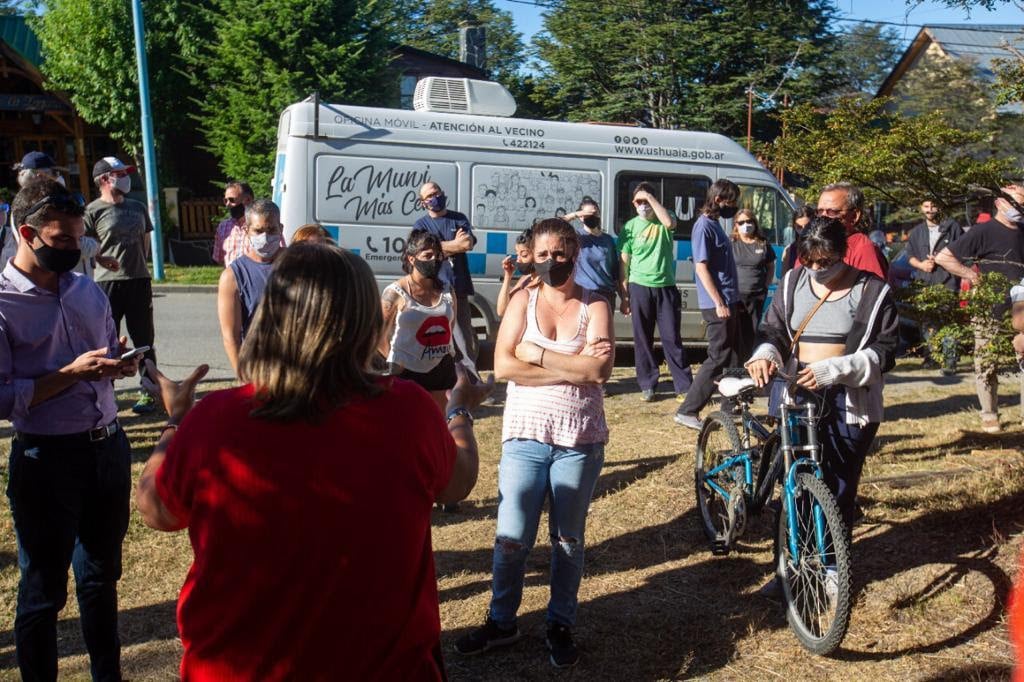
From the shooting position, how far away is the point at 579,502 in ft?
12.7

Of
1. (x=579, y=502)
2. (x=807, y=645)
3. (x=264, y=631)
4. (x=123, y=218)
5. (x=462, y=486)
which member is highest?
(x=123, y=218)

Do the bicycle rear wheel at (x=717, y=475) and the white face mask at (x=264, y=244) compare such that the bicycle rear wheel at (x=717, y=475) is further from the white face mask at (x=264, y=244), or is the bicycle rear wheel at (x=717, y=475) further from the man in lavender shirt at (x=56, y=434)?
the man in lavender shirt at (x=56, y=434)

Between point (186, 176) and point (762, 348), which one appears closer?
point (762, 348)

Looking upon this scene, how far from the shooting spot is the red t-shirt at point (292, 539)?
1.81 meters

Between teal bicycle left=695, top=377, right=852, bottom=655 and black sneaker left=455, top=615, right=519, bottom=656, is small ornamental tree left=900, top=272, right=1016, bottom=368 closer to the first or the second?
teal bicycle left=695, top=377, right=852, bottom=655

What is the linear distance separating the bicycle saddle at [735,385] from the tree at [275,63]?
17197 millimetres

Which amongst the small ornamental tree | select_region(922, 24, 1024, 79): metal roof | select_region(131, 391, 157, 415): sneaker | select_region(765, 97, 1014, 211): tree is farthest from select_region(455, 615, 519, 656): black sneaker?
select_region(922, 24, 1024, 79): metal roof

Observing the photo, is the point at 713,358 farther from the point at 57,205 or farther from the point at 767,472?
the point at 57,205

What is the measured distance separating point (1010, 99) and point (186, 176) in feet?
78.5

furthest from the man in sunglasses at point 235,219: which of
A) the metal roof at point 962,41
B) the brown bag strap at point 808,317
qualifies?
the metal roof at point 962,41

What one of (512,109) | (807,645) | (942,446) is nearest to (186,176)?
(512,109)

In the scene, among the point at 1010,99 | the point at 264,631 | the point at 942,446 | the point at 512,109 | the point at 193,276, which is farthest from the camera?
the point at 193,276

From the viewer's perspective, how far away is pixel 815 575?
12.9ft

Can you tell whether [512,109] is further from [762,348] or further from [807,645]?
[807,645]
